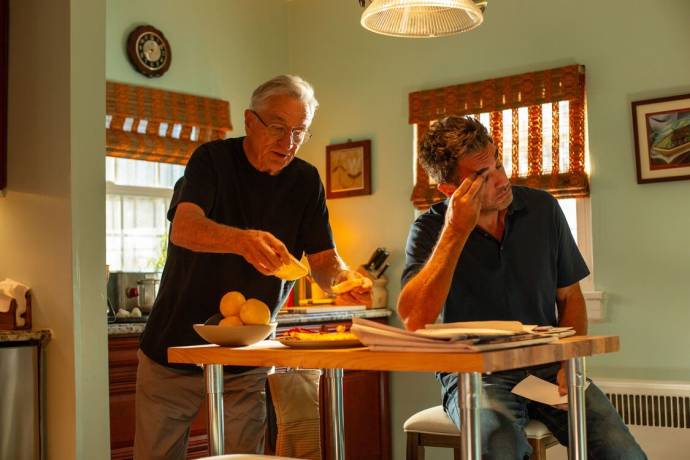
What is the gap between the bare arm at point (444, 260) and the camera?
222 cm

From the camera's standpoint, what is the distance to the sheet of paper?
212cm

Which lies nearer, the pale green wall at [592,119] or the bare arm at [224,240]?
the bare arm at [224,240]

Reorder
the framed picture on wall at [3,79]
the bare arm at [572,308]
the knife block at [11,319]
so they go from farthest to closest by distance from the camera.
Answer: the framed picture on wall at [3,79], the knife block at [11,319], the bare arm at [572,308]

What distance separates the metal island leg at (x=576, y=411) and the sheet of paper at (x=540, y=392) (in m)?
0.23

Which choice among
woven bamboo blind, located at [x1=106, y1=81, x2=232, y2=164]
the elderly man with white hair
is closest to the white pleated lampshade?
the elderly man with white hair

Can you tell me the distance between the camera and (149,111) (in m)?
4.38

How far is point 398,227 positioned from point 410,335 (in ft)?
10.9

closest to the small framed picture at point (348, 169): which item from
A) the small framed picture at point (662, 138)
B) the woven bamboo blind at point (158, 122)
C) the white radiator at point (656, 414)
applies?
the woven bamboo blind at point (158, 122)

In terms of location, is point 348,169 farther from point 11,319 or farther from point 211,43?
point 11,319

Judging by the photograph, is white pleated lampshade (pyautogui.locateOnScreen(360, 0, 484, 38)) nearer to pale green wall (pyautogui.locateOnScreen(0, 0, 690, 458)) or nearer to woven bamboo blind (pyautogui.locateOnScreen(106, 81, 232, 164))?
pale green wall (pyautogui.locateOnScreen(0, 0, 690, 458))

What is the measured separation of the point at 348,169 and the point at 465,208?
287 cm

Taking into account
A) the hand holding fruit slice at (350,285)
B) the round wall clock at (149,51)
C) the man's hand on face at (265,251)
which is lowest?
the hand holding fruit slice at (350,285)

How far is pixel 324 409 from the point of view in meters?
4.14

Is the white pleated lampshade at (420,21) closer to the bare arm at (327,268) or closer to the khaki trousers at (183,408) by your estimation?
the bare arm at (327,268)
